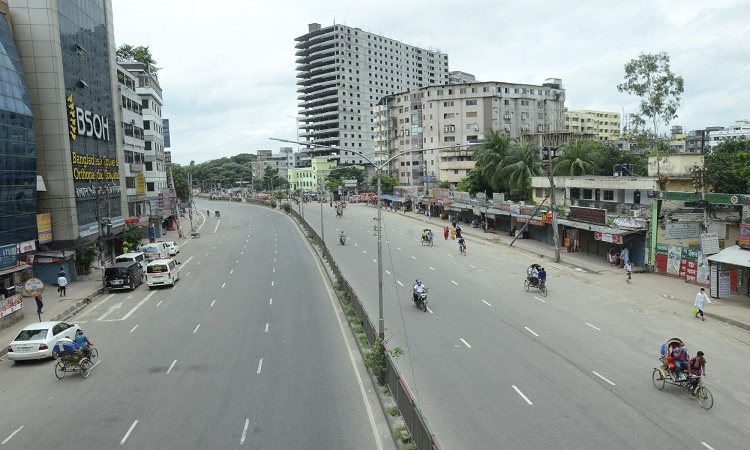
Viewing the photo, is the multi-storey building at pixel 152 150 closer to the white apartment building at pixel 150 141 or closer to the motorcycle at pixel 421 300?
the white apartment building at pixel 150 141

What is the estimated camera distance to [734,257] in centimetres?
2583

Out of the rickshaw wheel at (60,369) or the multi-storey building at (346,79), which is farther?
the multi-storey building at (346,79)

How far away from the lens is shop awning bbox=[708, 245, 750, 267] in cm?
2509

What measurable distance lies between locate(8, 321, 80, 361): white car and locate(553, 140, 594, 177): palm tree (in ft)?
172

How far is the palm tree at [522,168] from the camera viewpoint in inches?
2456

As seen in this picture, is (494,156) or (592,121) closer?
(494,156)

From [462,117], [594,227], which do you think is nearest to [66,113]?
[594,227]

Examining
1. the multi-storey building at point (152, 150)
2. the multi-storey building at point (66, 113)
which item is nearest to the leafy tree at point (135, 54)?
the multi-storey building at point (152, 150)

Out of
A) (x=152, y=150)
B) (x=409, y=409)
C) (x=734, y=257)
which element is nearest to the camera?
(x=409, y=409)

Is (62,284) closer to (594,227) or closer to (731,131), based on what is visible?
(594,227)

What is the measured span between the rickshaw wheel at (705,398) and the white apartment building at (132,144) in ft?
178

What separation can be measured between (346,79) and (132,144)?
380 ft

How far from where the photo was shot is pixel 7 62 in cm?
3412

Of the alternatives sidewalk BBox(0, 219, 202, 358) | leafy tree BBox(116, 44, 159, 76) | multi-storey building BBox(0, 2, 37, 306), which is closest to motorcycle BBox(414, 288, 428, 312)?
sidewalk BBox(0, 219, 202, 358)
